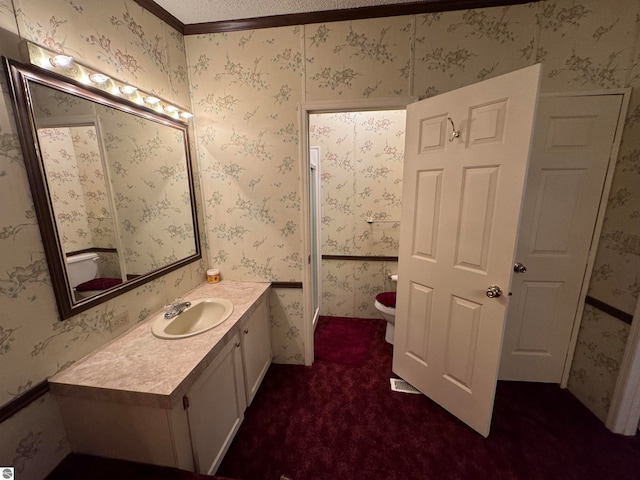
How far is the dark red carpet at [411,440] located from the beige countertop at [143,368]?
2.34 ft

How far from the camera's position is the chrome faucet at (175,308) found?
141 centimetres

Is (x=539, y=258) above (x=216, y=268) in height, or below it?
above

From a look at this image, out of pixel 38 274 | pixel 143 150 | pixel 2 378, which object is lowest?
pixel 2 378

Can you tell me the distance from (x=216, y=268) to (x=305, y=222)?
0.83m

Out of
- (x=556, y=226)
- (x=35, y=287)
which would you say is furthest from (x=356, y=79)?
(x=35, y=287)

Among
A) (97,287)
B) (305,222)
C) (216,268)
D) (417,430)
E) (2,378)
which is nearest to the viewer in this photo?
(2,378)

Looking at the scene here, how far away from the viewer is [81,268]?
1.09m

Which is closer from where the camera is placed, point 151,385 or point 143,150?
point 151,385

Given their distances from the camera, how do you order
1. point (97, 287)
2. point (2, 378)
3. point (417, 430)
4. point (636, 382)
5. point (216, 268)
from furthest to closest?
point (216, 268) < point (417, 430) < point (636, 382) < point (97, 287) < point (2, 378)

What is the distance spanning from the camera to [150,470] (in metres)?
0.93

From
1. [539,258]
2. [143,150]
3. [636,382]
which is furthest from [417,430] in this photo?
[143,150]

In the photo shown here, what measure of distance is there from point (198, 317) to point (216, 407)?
57 centimetres

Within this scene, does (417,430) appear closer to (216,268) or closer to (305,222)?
(305,222)

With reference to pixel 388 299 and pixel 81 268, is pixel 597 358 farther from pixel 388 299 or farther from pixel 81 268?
pixel 81 268
